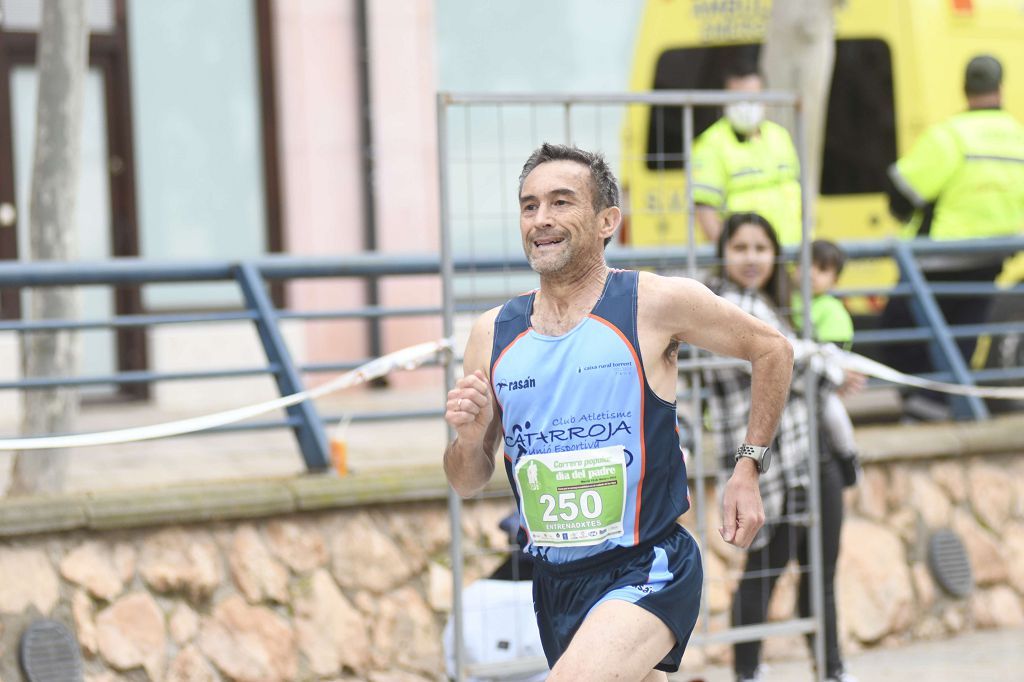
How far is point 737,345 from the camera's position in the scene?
14.5ft

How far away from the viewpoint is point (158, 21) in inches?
491

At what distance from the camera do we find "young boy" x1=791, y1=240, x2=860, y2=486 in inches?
271

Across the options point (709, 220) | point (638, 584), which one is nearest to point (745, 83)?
point (709, 220)

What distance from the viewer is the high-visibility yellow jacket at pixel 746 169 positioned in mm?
7574

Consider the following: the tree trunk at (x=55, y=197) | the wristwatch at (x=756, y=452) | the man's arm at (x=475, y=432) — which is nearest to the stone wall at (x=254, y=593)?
the tree trunk at (x=55, y=197)

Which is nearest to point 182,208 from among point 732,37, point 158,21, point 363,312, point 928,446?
point 158,21

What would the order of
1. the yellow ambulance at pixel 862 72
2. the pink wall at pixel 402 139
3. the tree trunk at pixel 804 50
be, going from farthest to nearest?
the pink wall at pixel 402 139
the yellow ambulance at pixel 862 72
the tree trunk at pixel 804 50

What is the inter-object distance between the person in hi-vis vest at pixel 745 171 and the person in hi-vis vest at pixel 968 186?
4.69 ft

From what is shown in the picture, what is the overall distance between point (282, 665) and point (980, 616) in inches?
139

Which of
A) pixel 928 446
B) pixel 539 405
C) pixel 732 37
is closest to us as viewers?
pixel 539 405

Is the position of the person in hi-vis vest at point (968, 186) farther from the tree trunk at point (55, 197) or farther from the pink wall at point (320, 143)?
the pink wall at point (320, 143)

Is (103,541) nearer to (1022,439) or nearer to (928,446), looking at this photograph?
(928,446)

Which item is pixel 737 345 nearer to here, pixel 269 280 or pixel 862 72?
pixel 269 280

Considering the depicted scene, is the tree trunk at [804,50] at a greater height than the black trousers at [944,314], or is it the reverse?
the tree trunk at [804,50]
